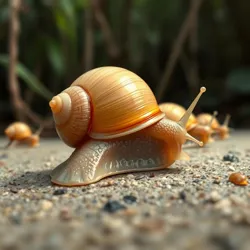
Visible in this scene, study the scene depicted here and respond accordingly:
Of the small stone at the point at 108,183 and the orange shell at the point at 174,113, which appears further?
the orange shell at the point at 174,113

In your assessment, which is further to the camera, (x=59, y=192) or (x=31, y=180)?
(x=31, y=180)

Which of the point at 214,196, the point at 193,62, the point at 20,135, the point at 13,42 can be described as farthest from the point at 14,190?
the point at 193,62

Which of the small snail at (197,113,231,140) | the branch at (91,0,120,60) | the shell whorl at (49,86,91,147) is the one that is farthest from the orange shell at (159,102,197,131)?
the branch at (91,0,120,60)

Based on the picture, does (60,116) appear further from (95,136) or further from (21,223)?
(21,223)

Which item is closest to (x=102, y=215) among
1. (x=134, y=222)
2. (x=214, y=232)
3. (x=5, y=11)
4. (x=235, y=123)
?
(x=134, y=222)

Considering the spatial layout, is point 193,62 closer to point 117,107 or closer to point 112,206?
point 117,107

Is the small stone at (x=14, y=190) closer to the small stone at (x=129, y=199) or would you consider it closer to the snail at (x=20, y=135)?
the small stone at (x=129, y=199)

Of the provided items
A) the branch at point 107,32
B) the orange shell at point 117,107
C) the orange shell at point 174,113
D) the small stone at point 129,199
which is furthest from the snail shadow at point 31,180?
the branch at point 107,32
